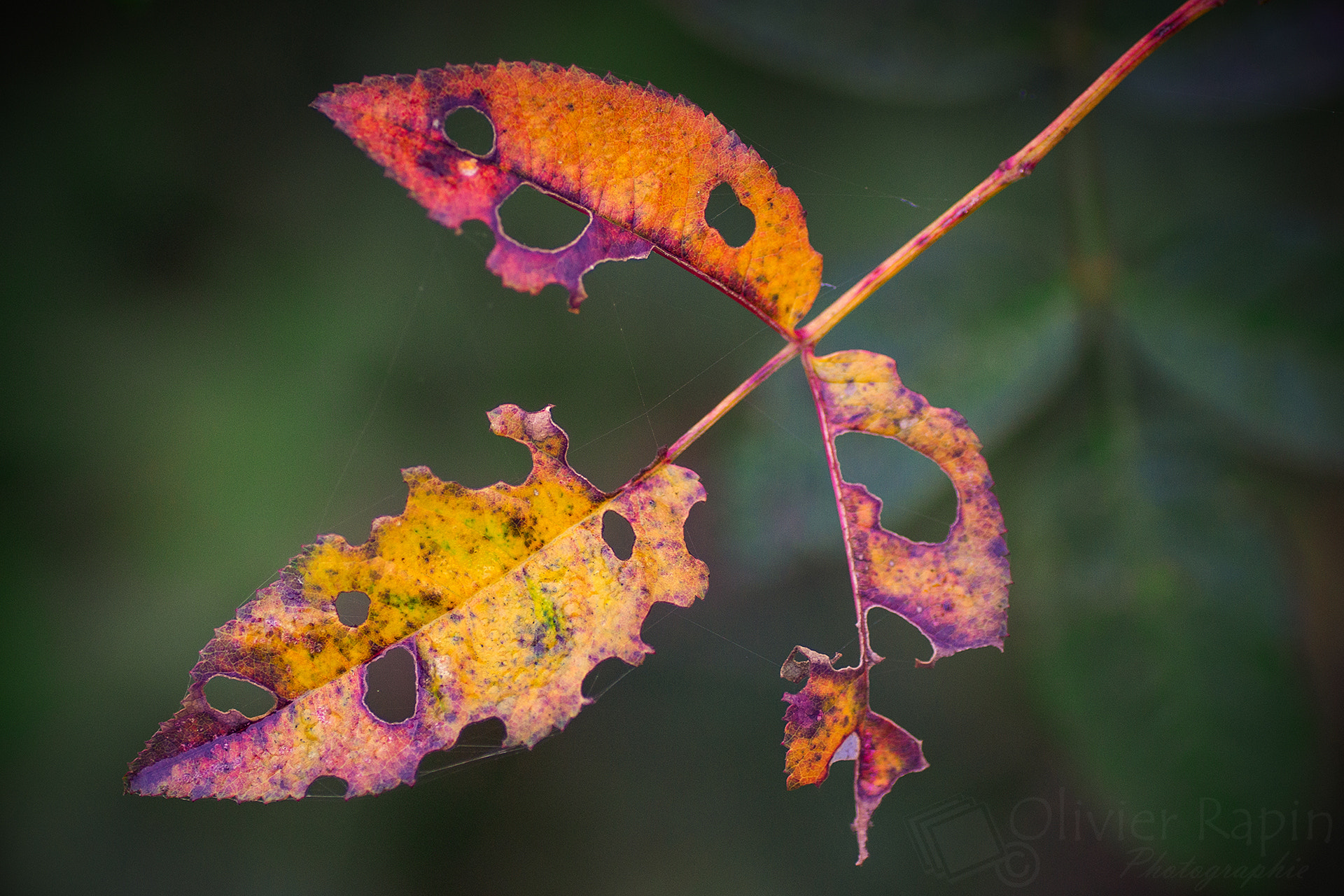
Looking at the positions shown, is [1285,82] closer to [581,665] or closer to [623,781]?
[581,665]

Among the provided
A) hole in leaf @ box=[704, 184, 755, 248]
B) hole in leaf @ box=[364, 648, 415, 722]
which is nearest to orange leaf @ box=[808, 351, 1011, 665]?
hole in leaf @ box=[704, 184, 755, 248]

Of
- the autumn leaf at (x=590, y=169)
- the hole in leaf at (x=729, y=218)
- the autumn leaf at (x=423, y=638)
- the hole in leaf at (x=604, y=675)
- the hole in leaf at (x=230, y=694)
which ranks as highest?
the hole in leaf at (x=729, y=218)

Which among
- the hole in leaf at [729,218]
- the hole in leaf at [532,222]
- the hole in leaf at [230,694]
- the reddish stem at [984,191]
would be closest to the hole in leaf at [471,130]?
the hole in leaf at [532,222]

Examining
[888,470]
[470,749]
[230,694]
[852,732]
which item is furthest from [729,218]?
[230,694]

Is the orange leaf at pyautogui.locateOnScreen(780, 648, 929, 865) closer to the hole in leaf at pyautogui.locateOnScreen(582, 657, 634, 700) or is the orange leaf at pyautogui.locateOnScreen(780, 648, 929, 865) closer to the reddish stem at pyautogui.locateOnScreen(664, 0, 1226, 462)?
the reddish stem at pyautogui.locateOnScreen(664, 0, 1226, 462)

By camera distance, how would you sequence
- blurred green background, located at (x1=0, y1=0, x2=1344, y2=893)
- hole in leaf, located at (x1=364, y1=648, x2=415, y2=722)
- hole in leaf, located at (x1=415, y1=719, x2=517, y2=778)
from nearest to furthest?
blurred green background, located at (x1=0, y1=0, x2=1344, y2=893) < hole in leaf, located at (x1=415, y1=719, x2=517, y2=778) < hole in leaf, located at (x1=364, y1=648, x2=415, y2=722)

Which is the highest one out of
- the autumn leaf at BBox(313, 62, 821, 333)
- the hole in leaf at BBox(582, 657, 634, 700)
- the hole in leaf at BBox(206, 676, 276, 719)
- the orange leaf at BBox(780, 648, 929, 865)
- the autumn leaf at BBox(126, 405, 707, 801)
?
the autumn leaf at BBox(313, 62, 821, 333)

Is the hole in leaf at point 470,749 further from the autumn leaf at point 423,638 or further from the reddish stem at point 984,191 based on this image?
the reddish stem at point 984,191
